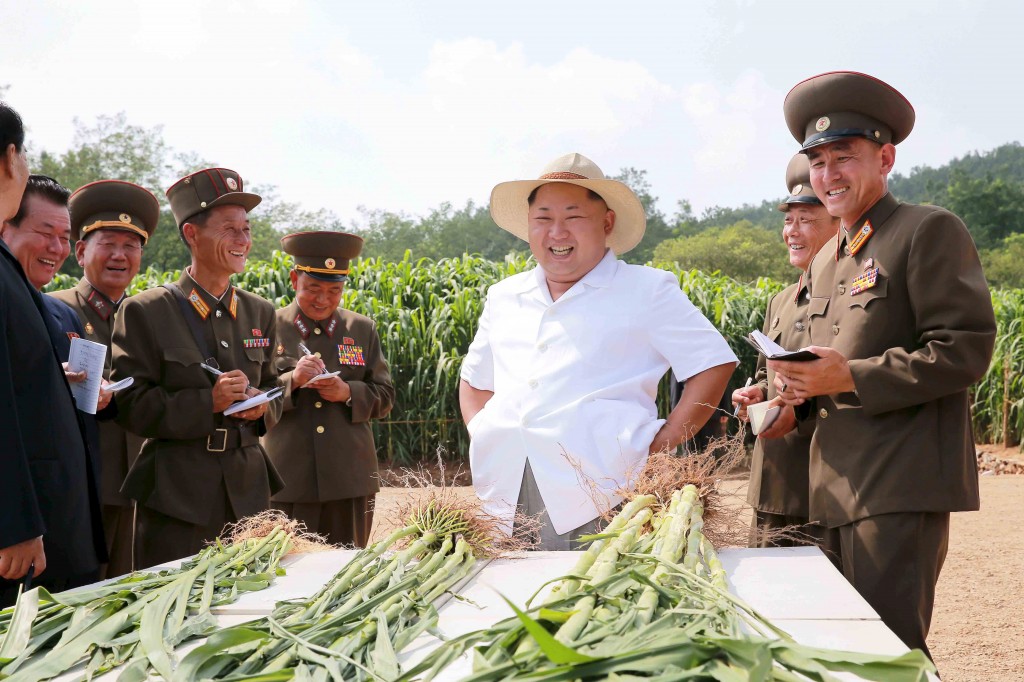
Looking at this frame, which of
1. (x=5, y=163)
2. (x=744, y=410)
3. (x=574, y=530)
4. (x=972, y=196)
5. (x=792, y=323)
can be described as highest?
(x=972, y=196)

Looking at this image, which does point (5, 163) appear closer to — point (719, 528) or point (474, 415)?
point (474, 415)

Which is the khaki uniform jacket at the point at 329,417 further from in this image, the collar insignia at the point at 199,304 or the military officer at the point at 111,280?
the collar insignia at the point at 199,304

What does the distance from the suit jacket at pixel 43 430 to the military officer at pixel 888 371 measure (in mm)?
2305

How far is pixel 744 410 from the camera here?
12.2 feet

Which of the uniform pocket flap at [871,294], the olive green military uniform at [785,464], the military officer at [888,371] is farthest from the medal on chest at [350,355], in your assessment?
the uniform pocket flap at [871,294]

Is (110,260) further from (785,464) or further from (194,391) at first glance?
(785,464)

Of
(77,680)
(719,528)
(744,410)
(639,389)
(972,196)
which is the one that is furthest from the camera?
(972,196)

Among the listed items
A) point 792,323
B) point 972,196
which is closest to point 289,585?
point 792,323

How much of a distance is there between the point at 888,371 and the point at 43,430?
2.59 metres

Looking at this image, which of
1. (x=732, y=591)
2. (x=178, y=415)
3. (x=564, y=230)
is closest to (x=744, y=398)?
(x=564, y=230)

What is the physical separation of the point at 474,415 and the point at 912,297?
5.17 ft

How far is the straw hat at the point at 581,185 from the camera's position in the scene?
3.31 m

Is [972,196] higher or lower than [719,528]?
higher

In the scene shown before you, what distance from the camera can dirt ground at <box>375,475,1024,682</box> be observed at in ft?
15.3
